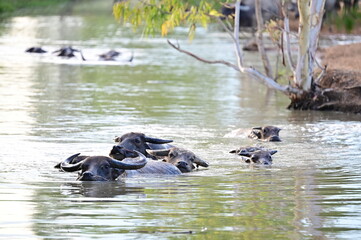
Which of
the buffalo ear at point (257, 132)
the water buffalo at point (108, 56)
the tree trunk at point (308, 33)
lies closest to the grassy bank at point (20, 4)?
the water buffalo at point (108, 56)

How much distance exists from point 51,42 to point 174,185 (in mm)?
35797

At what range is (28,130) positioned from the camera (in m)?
16.4

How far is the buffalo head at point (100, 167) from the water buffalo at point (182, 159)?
1.04 metres

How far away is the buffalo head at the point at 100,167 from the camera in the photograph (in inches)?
435

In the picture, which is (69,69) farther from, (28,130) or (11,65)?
(28,130)

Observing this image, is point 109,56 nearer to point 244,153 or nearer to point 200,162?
point 244,153

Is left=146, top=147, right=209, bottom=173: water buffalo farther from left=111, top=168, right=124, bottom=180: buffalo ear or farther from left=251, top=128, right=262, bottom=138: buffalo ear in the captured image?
left=251, top=128, right=262, bottom=138: buffalo ear

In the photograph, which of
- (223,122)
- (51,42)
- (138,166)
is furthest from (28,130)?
(51,42)

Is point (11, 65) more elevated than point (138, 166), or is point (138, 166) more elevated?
point (138, 166)

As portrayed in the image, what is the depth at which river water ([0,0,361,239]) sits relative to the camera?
335 inches

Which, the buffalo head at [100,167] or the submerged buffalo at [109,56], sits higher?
the buffalo head at [100,167]

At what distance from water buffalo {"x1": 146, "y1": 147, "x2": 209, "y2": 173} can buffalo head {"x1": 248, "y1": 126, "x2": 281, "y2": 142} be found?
319 cm

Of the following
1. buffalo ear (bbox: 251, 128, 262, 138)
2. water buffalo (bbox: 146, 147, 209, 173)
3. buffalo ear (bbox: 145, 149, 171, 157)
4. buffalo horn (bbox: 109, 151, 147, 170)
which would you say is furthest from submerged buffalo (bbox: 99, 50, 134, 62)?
buffalo horn (bbox: 109, 151, 147, 170)

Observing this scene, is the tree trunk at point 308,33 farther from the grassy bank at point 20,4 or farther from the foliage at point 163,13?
the grassy bank at point 20,4
